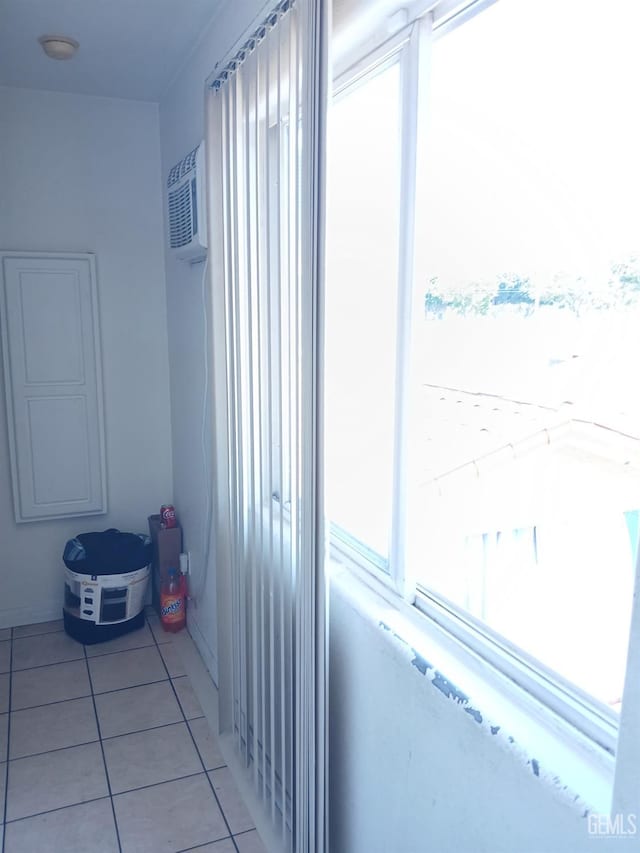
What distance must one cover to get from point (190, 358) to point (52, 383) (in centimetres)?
76

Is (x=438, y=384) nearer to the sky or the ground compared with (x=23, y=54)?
nearer to the ground

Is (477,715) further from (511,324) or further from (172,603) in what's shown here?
(172,603)

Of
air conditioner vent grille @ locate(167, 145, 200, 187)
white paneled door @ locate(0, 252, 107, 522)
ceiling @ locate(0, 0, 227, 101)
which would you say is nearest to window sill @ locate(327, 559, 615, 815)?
air conditioner vent grille @ locate(167, 145, 200, 187)

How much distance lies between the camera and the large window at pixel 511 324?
950 mm

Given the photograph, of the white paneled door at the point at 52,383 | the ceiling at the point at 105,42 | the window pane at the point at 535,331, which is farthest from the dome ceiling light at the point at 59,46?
the window pane at the point at 535,331

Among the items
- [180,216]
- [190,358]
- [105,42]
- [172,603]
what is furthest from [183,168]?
[172,603]

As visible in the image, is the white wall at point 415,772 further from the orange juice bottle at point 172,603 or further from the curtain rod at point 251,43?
the orange juice bottle at point 172,603

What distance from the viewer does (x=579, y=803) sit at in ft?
2.77

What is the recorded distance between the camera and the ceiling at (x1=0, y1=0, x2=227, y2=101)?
204cm

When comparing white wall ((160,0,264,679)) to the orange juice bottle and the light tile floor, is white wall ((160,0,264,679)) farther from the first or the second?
the light tile floor

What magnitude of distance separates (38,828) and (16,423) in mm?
1734

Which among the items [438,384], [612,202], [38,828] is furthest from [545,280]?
[38,828]

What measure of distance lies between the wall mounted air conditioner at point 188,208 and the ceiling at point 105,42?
0.38 m

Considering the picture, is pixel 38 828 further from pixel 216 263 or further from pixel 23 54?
pixel 23 54
